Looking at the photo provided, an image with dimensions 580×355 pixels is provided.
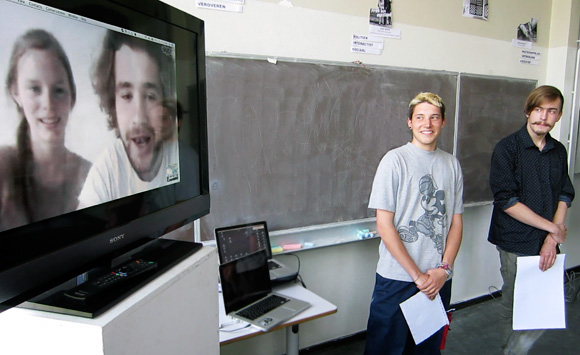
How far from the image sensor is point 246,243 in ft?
6.49

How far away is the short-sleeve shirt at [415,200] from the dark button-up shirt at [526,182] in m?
0.50

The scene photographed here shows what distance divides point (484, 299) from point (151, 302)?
3.24 meters

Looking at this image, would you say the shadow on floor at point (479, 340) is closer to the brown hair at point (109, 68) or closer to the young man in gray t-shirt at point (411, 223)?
the young man in gray t-shirt at point (411, 223)

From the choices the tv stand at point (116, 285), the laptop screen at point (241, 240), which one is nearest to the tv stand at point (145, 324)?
the tv stand at point (116, 285)

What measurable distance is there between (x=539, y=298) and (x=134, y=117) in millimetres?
2261

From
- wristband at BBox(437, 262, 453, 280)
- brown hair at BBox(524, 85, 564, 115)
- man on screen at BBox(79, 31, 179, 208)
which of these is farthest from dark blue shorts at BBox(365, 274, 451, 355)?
man on screen at BBox(79, 31, 179, 208)

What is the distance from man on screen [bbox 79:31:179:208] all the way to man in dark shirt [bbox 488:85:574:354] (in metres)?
1.89

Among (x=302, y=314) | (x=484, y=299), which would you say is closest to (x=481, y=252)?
(x=484, y=299)

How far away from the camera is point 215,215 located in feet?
6.57

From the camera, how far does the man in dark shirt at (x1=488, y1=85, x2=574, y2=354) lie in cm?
207

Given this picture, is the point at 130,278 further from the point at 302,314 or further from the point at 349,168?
the point at 349,168

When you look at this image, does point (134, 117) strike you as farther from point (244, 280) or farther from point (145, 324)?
point (244, 280)

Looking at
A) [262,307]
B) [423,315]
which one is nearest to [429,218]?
[423,315]

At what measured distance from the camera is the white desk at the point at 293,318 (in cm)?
152
